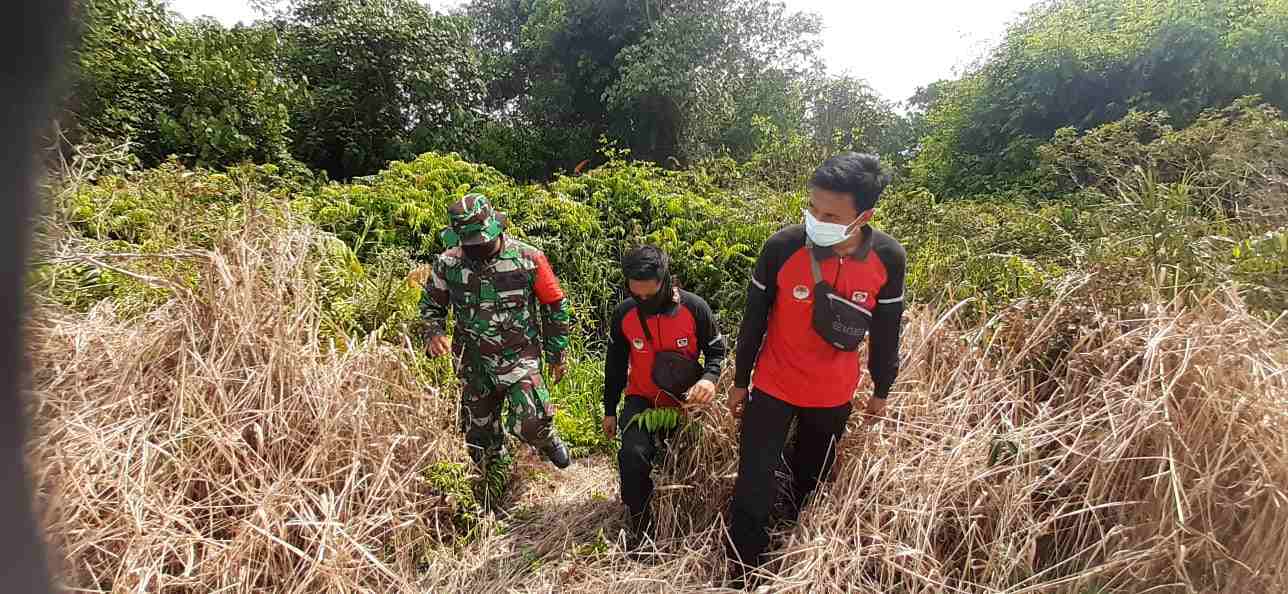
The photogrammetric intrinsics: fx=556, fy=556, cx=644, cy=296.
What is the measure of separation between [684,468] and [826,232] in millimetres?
1377

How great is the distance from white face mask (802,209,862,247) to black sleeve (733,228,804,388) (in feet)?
0.27

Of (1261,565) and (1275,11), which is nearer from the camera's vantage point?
(1261,565)

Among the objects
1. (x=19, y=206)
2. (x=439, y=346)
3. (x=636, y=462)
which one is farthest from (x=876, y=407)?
(x=19, y=206)

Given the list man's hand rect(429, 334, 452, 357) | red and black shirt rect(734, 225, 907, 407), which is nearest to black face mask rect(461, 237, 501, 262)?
man's hand rect(429, 334, 452, 357)

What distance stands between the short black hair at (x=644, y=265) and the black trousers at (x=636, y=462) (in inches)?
25.9

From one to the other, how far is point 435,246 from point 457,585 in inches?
156

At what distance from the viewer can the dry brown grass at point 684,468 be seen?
2.01 meters

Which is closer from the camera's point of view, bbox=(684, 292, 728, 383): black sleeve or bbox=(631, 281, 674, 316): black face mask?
bbox=(631, 281, 674, 316): black face mask

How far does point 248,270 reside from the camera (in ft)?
8.89

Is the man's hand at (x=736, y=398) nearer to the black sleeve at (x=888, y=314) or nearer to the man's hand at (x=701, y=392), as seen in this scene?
the man's hand at (x=701, y=392)

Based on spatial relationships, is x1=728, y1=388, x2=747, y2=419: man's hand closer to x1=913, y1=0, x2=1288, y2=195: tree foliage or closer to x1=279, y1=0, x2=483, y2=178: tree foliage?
x1=913, y1=0, x2=1288, y2=195: tree foliage

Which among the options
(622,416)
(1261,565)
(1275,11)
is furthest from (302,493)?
(1275,11)

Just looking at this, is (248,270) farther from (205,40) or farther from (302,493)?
(205,40)

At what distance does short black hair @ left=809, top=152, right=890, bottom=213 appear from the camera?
1.94 meters
